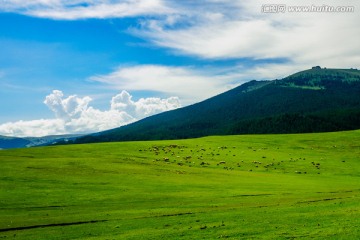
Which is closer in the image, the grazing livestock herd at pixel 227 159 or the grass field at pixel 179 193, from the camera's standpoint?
the grass field at pixel 179 193

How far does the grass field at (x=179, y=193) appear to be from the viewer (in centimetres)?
2781

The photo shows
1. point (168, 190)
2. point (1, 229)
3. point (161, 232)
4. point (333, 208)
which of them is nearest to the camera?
point (161, 232)

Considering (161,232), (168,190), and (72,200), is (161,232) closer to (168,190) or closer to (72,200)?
(72,200)

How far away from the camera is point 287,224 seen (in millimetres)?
27578

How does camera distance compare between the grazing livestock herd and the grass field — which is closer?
the grass field

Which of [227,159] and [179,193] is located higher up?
[227,159]

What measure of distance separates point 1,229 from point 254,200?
84.0 ft

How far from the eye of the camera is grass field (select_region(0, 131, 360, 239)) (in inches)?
1095

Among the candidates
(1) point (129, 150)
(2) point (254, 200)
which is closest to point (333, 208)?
(2) point (254, 200)

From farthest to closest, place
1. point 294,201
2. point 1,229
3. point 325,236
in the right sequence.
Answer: point 294,201, point 1,229, point 325,236

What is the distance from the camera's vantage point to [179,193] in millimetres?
45781

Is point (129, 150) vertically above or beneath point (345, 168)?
above

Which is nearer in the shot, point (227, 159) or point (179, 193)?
point (179, 193)

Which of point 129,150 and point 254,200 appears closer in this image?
point 254,200
